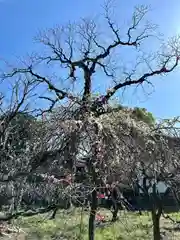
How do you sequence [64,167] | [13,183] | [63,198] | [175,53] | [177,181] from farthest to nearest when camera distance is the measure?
[175,53] → [177,181] → [13,183] → [64,167] → [63,198]

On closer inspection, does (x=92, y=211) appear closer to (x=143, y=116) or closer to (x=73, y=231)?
(x=143, y=116)

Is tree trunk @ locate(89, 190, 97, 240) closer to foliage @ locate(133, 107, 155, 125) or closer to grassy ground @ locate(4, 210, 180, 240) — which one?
foliage @ locate(133, 107, 155, 125)

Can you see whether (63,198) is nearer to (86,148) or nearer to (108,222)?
(86,148)

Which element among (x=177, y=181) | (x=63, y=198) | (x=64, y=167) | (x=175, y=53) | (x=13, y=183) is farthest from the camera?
(x=175, y=53)

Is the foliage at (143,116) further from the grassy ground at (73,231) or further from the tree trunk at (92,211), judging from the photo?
the grassy ground at (73,231)

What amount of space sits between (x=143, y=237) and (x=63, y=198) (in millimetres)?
5589

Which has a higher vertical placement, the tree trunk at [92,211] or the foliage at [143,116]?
the foliage at [143,116]

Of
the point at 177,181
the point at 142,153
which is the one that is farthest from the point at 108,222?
the point at 142,153

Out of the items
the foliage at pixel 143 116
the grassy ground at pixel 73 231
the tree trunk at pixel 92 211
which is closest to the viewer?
the tree trunk at pixel 92 211

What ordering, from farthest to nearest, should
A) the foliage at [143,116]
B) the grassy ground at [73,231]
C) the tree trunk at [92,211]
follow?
the grassy ground at [73,231] < the foliage at [143,116] < the tree trunk at [92,211]

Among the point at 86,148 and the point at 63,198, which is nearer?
the point at 63,198

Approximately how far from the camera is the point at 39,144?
186 inches

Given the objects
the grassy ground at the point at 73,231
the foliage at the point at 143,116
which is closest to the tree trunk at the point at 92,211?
the foliage at the point at 143,116

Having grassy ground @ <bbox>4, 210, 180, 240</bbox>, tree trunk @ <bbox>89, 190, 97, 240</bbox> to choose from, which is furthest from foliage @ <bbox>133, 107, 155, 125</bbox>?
grassy ground @ <bbox>4, 210, 180, 240</bbox>
